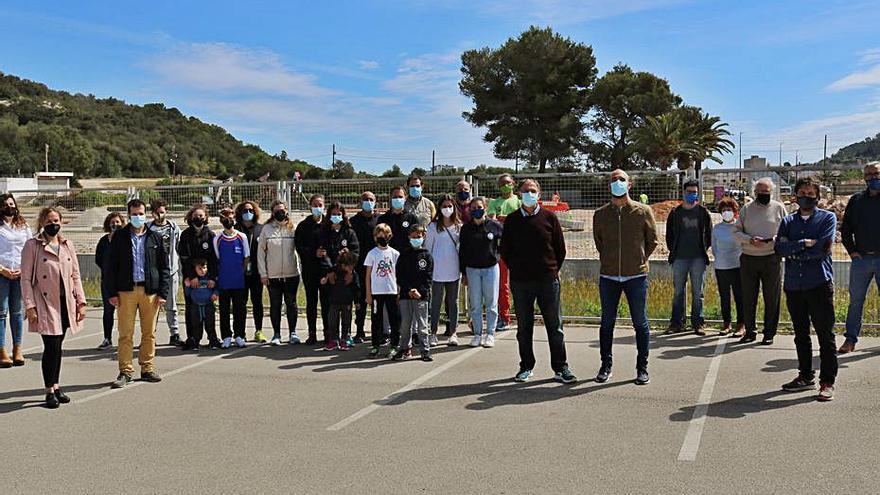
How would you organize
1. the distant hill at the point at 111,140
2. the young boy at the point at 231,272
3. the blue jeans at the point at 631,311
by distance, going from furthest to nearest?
the distant hill at the point at 111,140
the young boy at the point at 231,272
the blue jeans at the point at 631,311

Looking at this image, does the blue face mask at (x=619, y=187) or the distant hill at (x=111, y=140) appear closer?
the blue face mask at (x=619, y=187)

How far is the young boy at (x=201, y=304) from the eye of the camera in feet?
32.1

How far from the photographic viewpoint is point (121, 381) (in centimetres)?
798

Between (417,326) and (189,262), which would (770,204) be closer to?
(417,326)

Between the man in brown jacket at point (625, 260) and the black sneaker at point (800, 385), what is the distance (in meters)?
1.29

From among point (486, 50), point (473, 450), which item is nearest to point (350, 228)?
point (473, 450)

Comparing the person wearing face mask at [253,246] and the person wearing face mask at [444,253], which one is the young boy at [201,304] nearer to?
the person wearing face mask at [253,246]

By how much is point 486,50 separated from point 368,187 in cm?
5535

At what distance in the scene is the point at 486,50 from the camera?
64.3 metres

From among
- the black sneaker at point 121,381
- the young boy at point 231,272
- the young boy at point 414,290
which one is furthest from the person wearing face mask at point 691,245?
the black sneaker at point 121,381

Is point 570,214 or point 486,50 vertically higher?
point 486,50

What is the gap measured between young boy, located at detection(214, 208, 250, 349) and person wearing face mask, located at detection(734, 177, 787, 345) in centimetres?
637

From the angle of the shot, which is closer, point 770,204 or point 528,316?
point 528,316

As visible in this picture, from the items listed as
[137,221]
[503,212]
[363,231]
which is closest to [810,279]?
[503,212]
